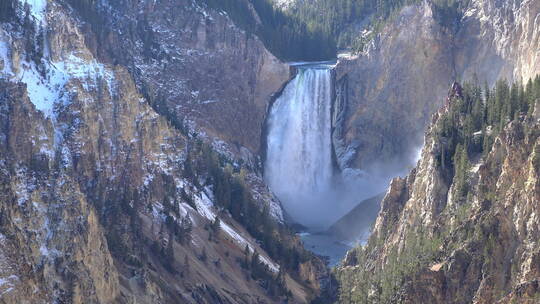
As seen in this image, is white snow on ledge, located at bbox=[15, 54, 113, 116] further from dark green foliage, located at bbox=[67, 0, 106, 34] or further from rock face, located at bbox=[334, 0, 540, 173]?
rock face, located at bbox=[334, 0, 540, 173]

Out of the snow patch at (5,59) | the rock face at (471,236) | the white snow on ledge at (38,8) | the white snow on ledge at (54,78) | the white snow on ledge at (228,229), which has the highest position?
the white snow on ledge at (38,8)

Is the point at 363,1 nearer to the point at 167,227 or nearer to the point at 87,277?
the point at 167,227

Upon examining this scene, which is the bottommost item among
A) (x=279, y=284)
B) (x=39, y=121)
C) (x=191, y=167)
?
(x=279, y=284)

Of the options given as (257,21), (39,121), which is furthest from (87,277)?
(257,21)

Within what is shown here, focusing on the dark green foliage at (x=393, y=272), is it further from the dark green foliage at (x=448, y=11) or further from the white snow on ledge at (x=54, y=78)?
the dark green foliage at (x=448, y=11)

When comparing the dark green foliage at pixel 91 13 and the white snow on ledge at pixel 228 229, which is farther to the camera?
the dark green foliage at pixel 91 13

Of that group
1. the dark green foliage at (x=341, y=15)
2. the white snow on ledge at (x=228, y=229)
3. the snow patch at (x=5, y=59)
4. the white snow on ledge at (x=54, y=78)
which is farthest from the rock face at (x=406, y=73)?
the snow patch at (x=5, y=59)

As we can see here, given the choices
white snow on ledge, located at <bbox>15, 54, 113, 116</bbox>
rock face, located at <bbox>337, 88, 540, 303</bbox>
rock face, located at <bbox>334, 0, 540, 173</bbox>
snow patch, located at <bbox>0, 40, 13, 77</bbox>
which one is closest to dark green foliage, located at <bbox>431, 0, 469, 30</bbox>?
rock face, located at <bbox>334, 0, 540, 173</bbox>
